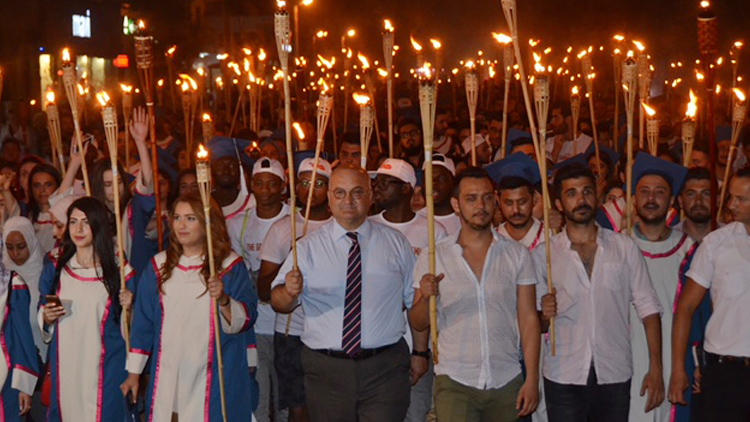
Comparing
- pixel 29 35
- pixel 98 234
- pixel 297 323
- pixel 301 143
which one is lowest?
pixel 297 323

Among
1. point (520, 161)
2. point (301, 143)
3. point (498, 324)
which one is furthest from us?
point (301, 143)

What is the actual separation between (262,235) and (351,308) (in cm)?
219

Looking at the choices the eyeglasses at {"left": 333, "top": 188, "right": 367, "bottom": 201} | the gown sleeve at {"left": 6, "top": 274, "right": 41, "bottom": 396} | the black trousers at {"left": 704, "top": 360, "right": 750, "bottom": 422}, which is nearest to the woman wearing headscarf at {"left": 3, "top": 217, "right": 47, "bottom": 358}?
the gown sleeve at {"left": 6, "top": 274, "right": 41, "bottom": 396}

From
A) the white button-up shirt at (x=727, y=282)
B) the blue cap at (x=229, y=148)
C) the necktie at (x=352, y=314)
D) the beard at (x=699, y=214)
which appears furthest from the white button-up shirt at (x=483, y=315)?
the blue cap at (x=229, y=148)

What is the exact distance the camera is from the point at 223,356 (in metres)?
7.15

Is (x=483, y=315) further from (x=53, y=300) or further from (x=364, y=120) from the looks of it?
(x=53, y=300)

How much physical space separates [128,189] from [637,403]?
4.13 metres

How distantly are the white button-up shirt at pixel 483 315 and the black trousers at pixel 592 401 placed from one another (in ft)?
1.41

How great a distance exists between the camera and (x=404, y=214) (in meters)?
8.19

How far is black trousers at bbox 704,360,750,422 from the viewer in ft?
21.5

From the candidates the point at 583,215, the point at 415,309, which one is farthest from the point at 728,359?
the point at 415,309

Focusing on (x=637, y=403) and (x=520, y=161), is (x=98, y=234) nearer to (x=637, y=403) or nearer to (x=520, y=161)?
(x=520, y=161)

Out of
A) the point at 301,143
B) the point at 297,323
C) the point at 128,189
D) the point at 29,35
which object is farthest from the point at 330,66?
the point at 29,35

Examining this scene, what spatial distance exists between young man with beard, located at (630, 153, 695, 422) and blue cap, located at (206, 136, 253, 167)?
12.3ft
